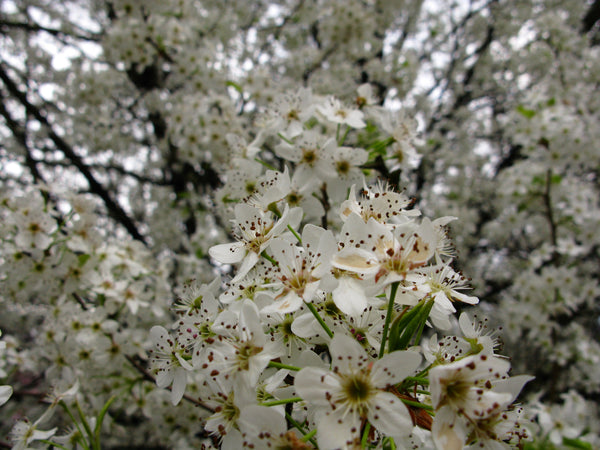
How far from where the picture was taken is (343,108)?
2.29 metres

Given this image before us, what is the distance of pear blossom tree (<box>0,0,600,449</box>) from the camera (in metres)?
1.10

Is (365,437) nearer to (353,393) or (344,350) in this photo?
(353,393)

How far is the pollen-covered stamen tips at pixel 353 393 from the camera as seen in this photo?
942mm

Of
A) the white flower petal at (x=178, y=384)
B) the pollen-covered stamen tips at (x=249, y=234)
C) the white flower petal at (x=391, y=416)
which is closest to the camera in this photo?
the white flower petal at (x=391, y=416)

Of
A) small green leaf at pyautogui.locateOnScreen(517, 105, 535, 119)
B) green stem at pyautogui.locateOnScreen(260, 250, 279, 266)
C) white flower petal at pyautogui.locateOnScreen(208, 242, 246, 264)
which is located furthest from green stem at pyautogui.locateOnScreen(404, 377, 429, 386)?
small green leaf at pyautogui.locateOnScreen(517, 105, 535, 119)

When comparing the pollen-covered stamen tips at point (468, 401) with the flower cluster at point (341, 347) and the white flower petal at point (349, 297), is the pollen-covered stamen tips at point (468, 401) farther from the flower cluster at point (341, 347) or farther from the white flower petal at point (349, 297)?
the white flower petal at point (349, 297)

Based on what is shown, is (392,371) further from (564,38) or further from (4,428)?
(4,428)

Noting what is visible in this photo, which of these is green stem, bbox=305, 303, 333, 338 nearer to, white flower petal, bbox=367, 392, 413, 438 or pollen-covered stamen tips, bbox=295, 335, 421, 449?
pollen-covered stamen tips, bbox=295, 335, 421, 449

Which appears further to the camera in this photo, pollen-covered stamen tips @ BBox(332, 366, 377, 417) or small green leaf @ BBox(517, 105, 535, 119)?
small green leaf @ BBox(517, 105, 535, 119)

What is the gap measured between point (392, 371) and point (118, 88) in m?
6.15

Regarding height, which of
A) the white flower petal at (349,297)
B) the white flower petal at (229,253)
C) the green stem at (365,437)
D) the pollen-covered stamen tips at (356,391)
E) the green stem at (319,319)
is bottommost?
the green stem at (365,437)

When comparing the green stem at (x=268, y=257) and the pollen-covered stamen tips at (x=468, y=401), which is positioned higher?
the green stem at (x=268, y=257)

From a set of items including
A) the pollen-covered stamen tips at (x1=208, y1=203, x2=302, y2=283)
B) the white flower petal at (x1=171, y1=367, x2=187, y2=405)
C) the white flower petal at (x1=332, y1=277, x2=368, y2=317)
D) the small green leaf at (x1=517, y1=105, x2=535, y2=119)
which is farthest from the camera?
the small green leaf at (x1=517, y1=105, x2=535, y2=119)

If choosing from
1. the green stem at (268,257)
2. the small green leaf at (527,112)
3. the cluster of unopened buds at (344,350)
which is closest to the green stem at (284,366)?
the cluster of unopened buds at (344,350)
